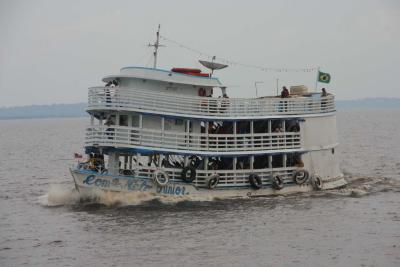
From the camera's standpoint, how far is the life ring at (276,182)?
2777 centimetres

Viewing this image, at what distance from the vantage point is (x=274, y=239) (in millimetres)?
21297

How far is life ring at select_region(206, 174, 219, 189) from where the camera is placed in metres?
26.5

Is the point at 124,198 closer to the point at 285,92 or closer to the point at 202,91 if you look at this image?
the point at 202,91

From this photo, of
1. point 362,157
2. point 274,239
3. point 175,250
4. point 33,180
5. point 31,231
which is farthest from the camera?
point 362,157

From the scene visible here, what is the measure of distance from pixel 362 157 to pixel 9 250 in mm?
36270

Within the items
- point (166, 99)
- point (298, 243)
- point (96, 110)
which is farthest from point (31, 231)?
point (298, 243)

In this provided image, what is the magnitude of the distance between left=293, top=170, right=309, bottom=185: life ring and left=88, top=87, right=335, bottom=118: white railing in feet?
8.86

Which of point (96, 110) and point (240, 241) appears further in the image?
point (96, 110)

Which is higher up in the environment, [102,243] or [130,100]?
[130,100]

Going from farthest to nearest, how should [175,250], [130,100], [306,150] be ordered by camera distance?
[306,150] → [130,100] → [175,250]

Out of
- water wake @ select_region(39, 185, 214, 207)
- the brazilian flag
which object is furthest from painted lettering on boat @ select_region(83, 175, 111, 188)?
the brazilian flag

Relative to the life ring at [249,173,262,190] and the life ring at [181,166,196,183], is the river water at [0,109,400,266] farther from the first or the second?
the life ring at [181,166,196,183]

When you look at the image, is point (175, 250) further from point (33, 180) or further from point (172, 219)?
point (33, 180)

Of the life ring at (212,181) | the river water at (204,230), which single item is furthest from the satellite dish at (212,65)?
the river water at (204,230)
